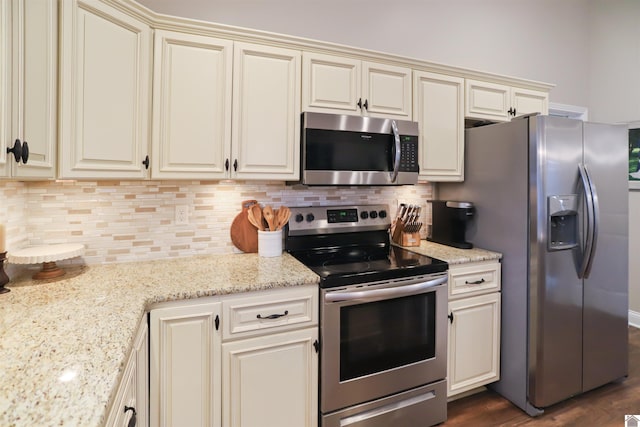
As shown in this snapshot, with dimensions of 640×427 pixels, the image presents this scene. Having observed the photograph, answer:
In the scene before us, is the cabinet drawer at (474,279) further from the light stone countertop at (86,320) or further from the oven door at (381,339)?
the light stone countertop at (86,320)

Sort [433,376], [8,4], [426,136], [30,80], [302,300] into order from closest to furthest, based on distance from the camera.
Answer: [8,4], [30,80], [302,300], [433,376], [426,136]

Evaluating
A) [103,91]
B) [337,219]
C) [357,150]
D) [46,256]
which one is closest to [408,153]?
[357,150]

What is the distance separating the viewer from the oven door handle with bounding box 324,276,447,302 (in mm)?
1611

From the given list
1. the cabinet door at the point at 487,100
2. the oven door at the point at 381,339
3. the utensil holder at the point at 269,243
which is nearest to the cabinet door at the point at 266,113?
the utensil holder at the point at 269,243

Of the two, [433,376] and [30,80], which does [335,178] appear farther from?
[30,80]

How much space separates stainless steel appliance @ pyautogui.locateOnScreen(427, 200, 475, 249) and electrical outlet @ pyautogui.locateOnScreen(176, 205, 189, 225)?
177 centimetres

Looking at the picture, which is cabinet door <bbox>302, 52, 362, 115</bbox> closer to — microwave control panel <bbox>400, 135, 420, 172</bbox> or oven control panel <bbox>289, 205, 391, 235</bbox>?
microwave control panel <bbox>400, 135, 420, 172</bbox>

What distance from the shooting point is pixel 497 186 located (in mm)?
2127

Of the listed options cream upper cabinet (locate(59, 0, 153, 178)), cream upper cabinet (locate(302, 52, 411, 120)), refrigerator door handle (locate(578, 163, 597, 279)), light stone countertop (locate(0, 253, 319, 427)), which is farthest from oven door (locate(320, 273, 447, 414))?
cream upper cabinet (locate(59, 0, 153, 178))

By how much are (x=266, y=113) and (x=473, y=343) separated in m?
1.86

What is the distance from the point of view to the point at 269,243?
199 centimetres

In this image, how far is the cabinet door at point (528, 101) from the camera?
253cm

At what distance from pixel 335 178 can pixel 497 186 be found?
1069 mm

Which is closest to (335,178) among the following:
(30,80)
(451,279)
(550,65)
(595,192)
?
(451,279)
